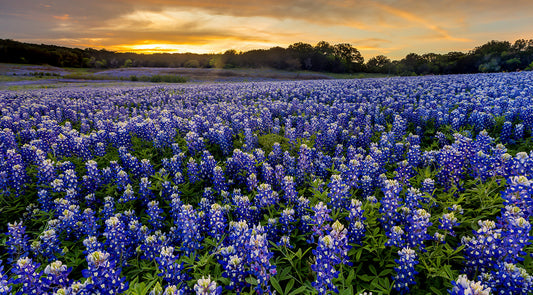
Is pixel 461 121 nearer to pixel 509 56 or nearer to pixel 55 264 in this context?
pixel 55 264

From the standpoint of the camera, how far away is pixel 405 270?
2.84 metres

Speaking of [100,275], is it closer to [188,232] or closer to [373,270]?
[188,232]

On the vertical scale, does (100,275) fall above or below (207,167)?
below

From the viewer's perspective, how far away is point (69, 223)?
12.8ft

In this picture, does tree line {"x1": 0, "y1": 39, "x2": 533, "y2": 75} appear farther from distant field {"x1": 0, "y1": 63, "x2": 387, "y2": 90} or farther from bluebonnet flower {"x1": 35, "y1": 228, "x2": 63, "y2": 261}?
bluebonnet flower {"x1": 35, "y1": 228, "x2": 63, "y2": 261}

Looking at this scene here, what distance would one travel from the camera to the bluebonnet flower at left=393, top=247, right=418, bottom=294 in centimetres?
279

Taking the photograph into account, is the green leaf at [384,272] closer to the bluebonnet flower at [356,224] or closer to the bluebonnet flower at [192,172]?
the bluebonnet flower at [356,224]

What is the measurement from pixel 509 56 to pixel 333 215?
77.4 m

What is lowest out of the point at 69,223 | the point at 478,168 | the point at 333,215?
the point at 69,223

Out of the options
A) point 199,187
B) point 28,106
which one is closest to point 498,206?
point 199,187

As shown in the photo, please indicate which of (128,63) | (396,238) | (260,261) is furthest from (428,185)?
(128,63)

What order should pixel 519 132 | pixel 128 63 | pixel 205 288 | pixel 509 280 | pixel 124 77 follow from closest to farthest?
pixel 205 288 → pixel 509 280 → pixel 519 132 → pixel 124 77 → pixel 128 63

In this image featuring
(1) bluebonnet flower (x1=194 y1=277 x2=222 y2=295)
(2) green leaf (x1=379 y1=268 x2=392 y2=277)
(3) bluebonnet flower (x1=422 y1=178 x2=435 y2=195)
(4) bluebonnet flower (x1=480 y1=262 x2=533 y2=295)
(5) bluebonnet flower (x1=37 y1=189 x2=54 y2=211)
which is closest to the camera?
(1) bluebonnet flower (x1=194 y1=277 x2=222 y2=295)

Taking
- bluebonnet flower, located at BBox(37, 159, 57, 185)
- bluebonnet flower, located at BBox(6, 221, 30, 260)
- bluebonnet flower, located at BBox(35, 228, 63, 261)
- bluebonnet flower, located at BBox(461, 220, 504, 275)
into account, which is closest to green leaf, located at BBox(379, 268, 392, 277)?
bluebonnet flower, located at BBox(461, 220, 504, 275)
